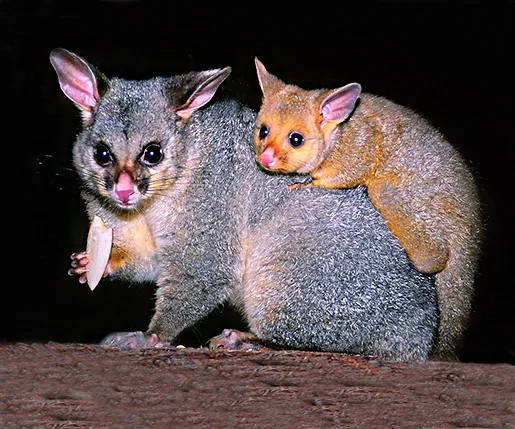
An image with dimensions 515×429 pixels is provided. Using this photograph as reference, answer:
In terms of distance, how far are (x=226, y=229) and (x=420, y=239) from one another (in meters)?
0.91

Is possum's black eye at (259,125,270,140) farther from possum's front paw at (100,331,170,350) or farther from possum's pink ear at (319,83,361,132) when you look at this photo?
possum's front paw at (100,331,170,350)

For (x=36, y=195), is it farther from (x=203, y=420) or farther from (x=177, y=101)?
(x=203, y=420)

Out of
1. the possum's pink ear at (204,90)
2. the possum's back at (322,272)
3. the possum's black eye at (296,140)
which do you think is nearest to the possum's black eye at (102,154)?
the possum's pink ear at (204,90)

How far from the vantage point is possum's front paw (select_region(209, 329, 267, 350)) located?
148 inches

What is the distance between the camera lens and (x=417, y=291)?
12.5 feet

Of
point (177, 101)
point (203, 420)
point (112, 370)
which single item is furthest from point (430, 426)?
point (177, 101)

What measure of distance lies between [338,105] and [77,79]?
1217mm

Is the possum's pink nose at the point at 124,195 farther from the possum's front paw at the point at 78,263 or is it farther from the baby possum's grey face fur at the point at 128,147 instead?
the possum's front paw at the point at 78,263

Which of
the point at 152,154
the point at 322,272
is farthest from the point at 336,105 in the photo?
the point at 152,154

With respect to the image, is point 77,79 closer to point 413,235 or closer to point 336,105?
point 336,105

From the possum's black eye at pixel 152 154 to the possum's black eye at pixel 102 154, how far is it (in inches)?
6.3

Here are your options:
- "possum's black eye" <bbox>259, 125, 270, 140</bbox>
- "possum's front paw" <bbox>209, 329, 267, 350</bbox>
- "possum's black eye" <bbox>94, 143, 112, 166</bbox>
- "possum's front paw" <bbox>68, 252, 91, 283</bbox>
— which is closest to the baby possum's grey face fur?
"possum's black eye" <bbox>94, 143, 112, 166</bbox>

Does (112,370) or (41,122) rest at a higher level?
(41,122)

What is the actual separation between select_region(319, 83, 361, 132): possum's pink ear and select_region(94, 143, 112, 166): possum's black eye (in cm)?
97
